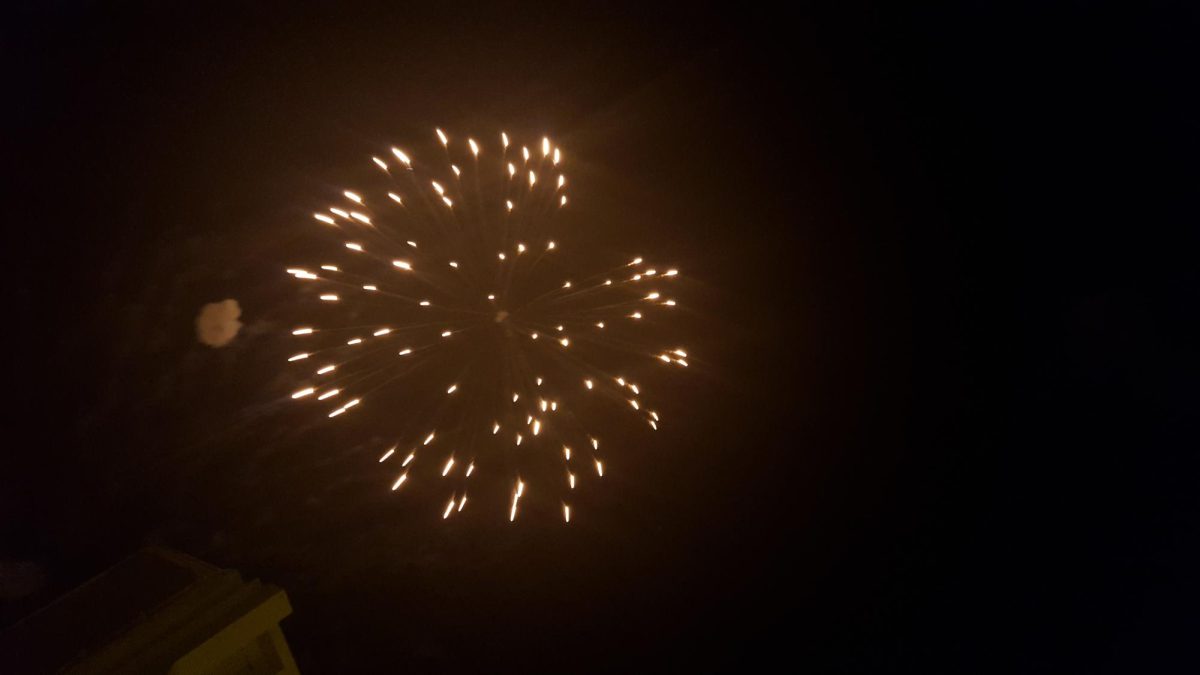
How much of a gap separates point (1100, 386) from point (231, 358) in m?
3.73

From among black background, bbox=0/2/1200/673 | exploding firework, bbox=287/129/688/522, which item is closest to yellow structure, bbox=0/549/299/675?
black background, bbox=0/2/1200/673

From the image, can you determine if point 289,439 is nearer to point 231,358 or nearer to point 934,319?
point 231,358

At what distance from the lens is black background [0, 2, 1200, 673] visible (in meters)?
2.53

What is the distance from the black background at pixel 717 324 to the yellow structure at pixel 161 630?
0.51 m

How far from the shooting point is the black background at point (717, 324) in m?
2.53

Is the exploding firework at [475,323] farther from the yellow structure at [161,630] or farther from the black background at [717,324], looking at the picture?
the yellow structure at [161,630]

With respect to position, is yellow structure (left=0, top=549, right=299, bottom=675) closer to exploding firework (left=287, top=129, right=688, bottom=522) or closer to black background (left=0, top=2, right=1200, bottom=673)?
black background (left=0, top=2, right=1200, bottom=673)

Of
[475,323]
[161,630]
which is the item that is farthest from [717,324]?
[161,630]

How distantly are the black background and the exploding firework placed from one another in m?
0.15

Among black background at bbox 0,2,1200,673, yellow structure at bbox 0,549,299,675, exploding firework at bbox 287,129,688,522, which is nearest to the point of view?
yellow structure at bbox 0,549,299,675

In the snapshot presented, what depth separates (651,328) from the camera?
290 cm

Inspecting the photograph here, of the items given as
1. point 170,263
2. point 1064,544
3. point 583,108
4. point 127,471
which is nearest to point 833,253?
point 583,108

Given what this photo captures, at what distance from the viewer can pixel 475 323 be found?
8.92 feet

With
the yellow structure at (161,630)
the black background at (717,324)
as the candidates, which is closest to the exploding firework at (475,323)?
the black background at (717,324)
